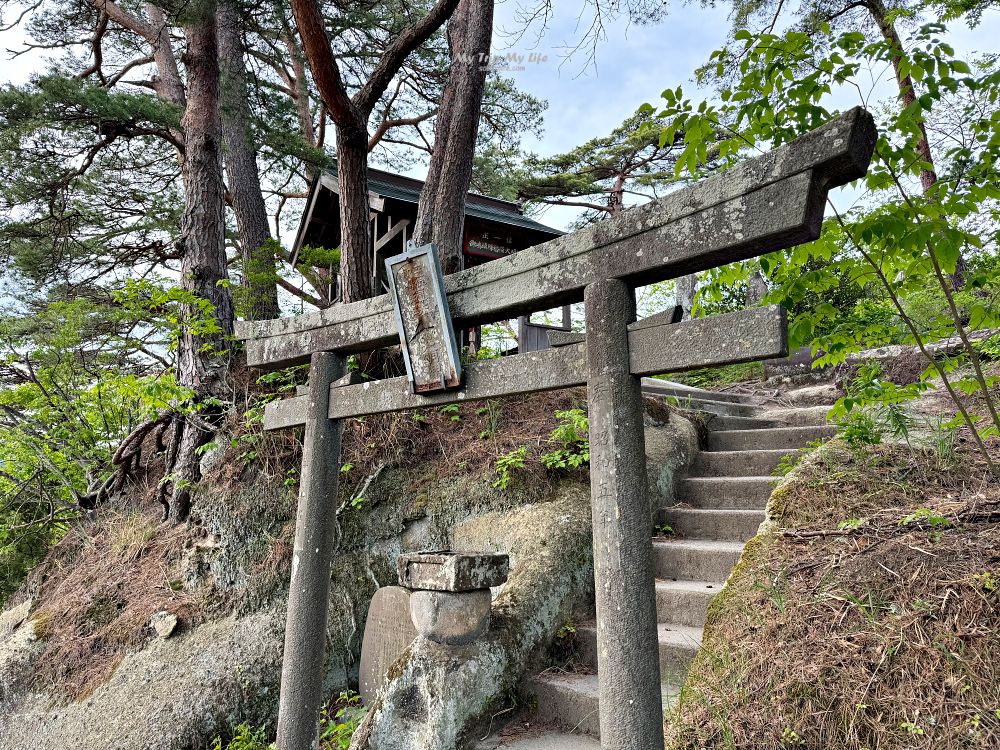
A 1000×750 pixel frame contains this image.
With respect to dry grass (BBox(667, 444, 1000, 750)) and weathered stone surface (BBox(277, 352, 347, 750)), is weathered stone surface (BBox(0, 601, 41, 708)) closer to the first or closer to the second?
weathered stone surface (BBox(277, 352, 347, 750))

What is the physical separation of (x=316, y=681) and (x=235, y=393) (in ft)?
12.8

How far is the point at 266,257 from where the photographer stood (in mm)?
8148

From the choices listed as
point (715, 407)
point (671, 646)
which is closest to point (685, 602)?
point (671, 646)

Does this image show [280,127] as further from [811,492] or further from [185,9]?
[811,492]

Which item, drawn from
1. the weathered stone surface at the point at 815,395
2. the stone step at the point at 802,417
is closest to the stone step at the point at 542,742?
the stone step at the point at 802,417

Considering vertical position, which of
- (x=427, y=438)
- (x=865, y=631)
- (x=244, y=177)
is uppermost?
(x=244, y=177)

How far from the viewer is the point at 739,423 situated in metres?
6.68

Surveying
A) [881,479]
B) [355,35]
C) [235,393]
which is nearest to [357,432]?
[235,393]

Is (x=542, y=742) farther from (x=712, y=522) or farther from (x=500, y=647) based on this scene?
(x=712, y=522)

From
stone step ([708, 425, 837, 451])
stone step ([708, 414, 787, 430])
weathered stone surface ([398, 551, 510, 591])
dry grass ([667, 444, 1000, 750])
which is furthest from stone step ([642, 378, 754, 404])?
weathered stone surface ([398, 551, 510, 591])

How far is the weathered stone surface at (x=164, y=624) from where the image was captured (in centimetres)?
531

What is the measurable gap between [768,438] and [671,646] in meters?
2.90

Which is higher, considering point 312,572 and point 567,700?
point 312,572

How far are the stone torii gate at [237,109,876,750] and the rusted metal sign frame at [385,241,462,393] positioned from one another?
0.02m
